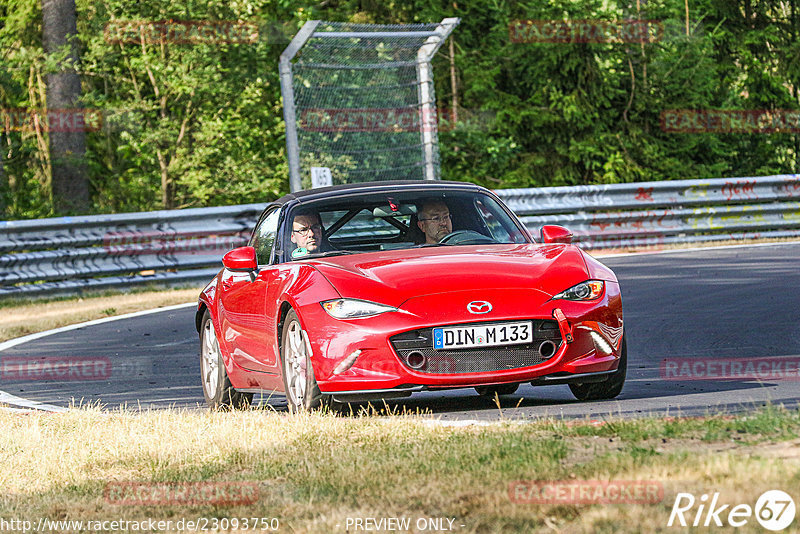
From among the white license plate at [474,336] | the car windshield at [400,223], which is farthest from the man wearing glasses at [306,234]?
the white license plate at [474,336]

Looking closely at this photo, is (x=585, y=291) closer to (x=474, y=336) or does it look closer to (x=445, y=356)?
(x=474, y=336)

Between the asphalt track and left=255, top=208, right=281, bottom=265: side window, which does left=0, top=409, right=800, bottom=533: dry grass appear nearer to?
the asphalt track

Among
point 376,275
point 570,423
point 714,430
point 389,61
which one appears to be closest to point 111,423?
point 376,275

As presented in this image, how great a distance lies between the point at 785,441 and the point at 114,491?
8.76 feet

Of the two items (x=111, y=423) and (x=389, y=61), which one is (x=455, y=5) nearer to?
(x=389, y=61)

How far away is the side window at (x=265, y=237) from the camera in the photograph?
9154 mm

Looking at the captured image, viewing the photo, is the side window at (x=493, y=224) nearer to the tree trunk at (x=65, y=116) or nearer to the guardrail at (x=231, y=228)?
the guardrail at (x=231, y=228)

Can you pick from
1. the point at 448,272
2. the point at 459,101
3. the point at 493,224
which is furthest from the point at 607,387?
the point at 459,101

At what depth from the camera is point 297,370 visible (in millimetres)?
7902

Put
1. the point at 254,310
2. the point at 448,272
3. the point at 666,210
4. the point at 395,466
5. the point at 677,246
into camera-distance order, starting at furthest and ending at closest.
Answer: the point at 666,210 → the point at 677,246 → the point at 254,310 → the point at 448,272 → the point at 395,466

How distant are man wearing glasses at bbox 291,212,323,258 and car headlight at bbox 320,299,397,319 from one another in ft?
3.69

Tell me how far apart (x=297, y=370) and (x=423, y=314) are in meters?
0.92

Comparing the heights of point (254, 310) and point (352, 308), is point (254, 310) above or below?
below

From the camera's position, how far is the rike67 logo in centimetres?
407
